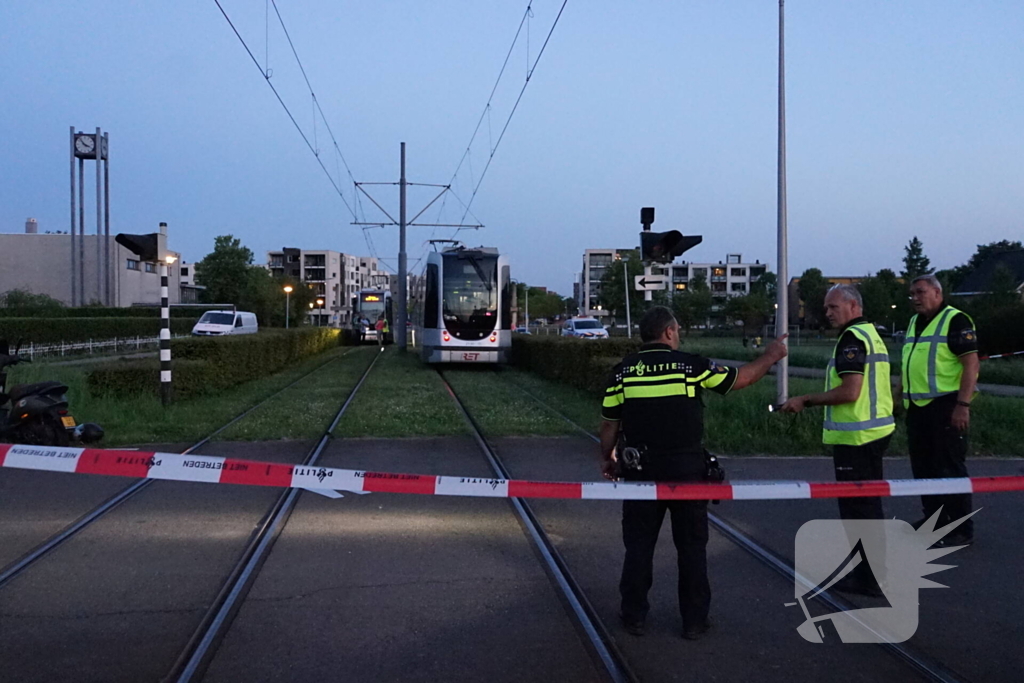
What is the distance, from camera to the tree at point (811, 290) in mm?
77750

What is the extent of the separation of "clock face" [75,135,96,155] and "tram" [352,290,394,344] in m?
19.9

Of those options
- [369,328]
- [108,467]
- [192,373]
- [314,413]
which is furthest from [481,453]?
[369,328]

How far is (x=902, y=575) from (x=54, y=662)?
476 centimetres

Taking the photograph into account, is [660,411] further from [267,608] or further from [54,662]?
[54,662]

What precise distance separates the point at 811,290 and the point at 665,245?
7792cm

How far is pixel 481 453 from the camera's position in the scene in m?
10.5

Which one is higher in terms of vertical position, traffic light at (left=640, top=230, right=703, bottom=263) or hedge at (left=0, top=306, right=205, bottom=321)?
traffic light at (left=640, top=230, right=703, bottom=263)

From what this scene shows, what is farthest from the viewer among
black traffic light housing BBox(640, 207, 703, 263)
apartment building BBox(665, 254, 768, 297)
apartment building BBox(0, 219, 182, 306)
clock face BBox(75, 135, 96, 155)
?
apartment building BBox(665, 254, 768, 297)

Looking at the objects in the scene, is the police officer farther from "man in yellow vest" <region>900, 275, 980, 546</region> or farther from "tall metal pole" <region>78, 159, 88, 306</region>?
"tall metal pole" <region>78, 159, 88, 306</region>


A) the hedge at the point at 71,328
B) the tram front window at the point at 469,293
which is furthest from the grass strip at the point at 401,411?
the hedge at the point at 71,328

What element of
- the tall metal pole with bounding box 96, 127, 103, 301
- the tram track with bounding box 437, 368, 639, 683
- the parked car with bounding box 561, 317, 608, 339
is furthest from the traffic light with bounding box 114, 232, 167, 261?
the tall metal pole with bounding box 96, 127, 103, 301

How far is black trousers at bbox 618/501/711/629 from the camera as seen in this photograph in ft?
15.1

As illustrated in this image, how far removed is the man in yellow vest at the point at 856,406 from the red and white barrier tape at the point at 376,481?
320 mm

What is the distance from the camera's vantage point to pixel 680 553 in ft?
15.4
